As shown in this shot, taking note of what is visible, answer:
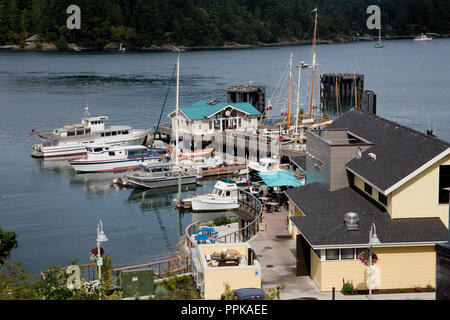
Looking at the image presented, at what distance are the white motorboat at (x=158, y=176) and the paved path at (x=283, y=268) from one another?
83.5 feet

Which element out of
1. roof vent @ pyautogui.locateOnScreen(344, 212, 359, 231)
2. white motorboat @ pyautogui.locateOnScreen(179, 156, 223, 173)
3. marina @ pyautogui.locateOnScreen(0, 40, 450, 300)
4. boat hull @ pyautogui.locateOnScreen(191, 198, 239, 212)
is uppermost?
roof vent @ pyautogui.locateOnScreen(344, 212, 359, 231)

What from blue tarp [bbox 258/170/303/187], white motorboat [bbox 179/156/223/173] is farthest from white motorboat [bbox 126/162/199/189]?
blue tarp [bbox 258/170/303/187]

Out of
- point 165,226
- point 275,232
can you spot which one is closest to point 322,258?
point 275,232

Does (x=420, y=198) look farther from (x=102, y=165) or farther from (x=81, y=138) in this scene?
(x=81, y=138)

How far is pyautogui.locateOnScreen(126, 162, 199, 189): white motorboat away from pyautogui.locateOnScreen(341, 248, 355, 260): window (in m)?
33.8

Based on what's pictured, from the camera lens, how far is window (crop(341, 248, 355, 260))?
851 inches

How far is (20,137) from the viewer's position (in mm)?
81625

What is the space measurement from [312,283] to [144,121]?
7150cm

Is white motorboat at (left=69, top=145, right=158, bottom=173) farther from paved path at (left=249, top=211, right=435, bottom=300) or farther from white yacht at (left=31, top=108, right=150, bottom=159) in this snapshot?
paved path at (left=249, top=211, right=435, bottom=300)

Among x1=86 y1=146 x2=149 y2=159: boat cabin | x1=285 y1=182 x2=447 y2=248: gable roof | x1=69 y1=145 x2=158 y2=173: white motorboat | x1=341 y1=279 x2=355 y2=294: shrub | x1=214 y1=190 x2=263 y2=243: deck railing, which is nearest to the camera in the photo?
x1=341 y1=279 x2=355 y2=294: shrub

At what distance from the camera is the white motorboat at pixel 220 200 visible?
46.0 meters

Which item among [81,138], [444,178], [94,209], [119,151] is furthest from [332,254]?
[81,138]

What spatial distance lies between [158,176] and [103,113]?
48177 millimetres

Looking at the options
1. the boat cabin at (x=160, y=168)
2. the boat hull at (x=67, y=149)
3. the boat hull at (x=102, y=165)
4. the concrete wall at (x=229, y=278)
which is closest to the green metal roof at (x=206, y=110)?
the boat hull at (x=67, y=149)
